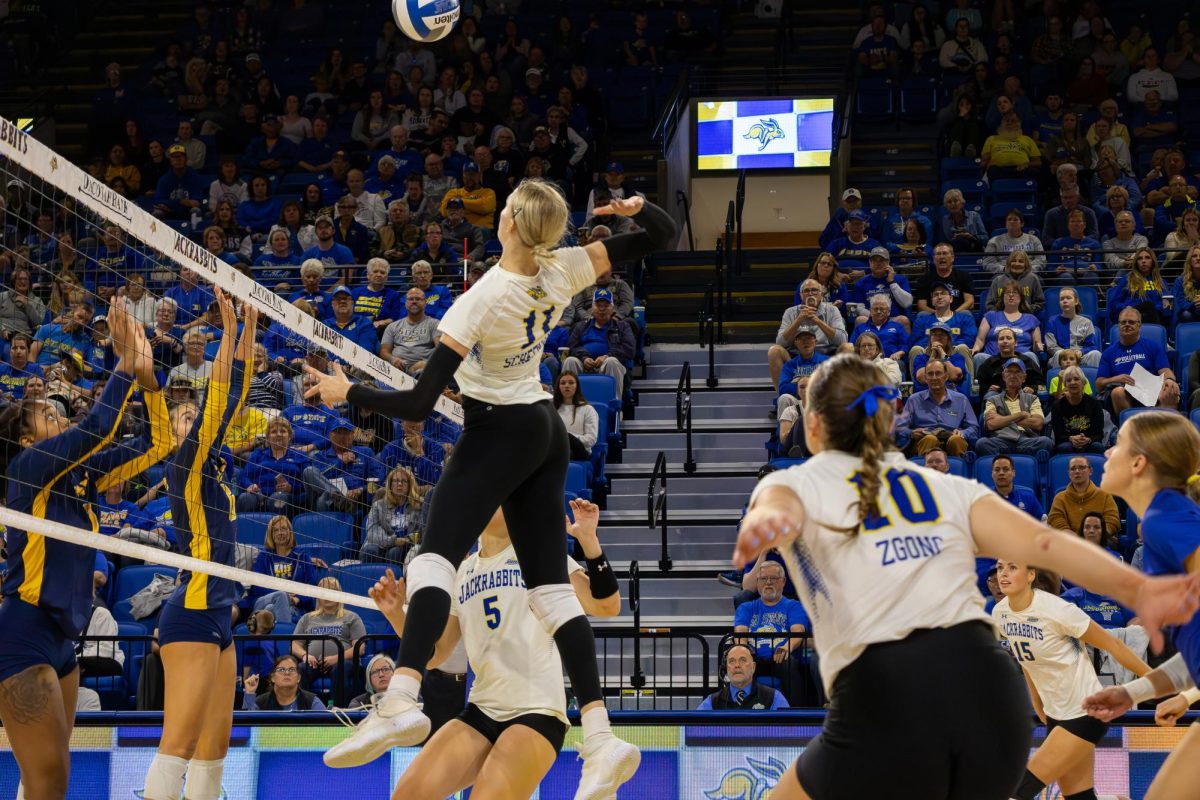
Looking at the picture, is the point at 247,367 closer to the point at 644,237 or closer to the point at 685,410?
the point at 644,237

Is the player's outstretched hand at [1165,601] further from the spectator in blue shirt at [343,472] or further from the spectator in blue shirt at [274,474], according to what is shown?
the spectator in blue shirt at [274,474]

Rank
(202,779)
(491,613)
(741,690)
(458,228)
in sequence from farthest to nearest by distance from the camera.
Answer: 1. (458,228)
2. (741,690)
3. (202,779)
4. (491,613)

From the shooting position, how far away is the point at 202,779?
20.1 ft

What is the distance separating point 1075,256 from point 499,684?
11.0 metres

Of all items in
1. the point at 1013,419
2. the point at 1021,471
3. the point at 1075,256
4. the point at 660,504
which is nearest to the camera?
the point at 1021,471

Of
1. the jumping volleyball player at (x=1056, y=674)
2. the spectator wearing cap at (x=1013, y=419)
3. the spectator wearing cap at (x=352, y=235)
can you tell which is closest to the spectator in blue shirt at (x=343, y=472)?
the jumping volleyball player at (x=1056, y=674)

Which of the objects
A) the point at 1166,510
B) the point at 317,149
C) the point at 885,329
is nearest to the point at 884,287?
the point at 885,329

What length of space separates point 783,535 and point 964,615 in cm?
57

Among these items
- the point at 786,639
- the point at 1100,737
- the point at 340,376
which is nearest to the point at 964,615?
the point at 340,376

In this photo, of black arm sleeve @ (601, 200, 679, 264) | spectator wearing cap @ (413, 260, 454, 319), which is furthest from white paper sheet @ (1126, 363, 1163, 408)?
black arm sleeve @ (601, 200, 679, 264)

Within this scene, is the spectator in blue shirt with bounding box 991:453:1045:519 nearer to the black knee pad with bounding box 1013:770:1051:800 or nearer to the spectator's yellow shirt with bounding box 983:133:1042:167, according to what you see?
the black knee pad with bounding box 1013:770:1051:800

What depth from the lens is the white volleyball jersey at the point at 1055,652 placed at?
7.39 m

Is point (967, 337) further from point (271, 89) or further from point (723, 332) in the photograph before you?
point (271, 89)

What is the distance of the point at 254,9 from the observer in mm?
21672
